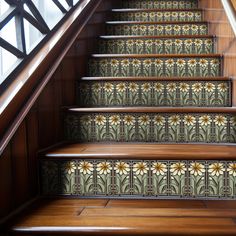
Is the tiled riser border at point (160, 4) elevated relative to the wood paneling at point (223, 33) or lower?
elevated

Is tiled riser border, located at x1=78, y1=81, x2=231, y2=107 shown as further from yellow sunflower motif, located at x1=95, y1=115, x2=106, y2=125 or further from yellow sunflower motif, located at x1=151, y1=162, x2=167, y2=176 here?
yellow sunflower motif, located at x1=151, y1=162, x2=167, y2=176

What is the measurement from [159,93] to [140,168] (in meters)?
0.69

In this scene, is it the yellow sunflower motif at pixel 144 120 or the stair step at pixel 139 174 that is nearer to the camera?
the stair step at pixel 139 174

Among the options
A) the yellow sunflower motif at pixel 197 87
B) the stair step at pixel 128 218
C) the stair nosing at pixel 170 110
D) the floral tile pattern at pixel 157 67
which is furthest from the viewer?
the floral tile pattern at pixel 157 67

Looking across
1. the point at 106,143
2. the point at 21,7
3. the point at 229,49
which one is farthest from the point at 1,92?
the point at 229,49

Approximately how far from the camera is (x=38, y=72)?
5.26 ft

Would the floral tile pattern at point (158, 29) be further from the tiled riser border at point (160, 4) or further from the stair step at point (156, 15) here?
the tiled riser border at point (160, 4)

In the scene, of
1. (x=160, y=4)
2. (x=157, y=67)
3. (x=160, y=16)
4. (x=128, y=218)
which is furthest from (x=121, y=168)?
(x=160, y=4)

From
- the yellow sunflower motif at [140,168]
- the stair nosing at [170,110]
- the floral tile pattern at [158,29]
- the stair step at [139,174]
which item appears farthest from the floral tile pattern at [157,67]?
the yellow sunflower motif at [140,168]

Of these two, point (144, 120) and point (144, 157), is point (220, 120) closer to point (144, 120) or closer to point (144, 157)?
point (144, 120)

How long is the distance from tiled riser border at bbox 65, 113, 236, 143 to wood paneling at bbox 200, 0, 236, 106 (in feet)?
0.90

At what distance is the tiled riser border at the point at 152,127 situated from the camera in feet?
5.90

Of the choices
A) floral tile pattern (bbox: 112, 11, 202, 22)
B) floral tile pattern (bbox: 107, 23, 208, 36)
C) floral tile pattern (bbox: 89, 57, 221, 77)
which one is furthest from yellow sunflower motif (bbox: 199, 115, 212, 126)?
floral tile pattern (bbox: 112, 11, 202, 22)

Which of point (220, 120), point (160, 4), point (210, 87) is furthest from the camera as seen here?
point (160, 4)
